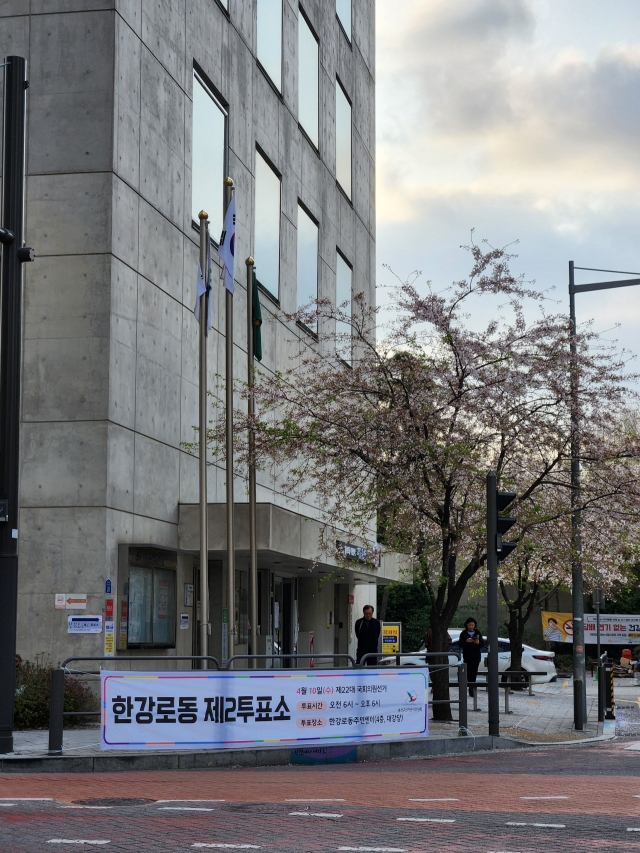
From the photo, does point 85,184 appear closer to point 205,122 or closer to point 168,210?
point 168,210

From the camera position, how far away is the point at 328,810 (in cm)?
985

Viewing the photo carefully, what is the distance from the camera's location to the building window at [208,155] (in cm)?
2371

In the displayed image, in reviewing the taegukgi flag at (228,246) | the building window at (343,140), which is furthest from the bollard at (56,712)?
the building window at (343,140)

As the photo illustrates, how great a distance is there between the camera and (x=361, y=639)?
22609 mm

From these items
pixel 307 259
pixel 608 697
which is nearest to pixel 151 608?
pixel 608 697

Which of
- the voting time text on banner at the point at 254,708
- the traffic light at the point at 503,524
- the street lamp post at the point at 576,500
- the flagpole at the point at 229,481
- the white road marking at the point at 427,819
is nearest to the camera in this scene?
the white road marking at the point at 427,819

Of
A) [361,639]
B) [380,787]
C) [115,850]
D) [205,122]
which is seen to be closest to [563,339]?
[361,639]

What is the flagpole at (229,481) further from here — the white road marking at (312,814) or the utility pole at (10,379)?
the white road marking at (312,814)

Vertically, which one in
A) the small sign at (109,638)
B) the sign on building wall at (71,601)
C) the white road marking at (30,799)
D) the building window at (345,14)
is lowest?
the white road marking at (30,799)

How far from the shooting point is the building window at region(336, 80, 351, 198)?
37438 mm

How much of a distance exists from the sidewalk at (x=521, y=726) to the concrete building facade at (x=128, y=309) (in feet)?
11.2

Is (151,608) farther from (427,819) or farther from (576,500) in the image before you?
(427,819)

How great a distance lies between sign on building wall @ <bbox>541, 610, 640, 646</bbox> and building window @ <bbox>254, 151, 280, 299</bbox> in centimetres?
2349

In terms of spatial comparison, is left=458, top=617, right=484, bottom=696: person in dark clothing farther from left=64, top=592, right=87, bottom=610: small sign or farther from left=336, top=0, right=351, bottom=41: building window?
left=336, top=0, right=351, bottom=41: building window
